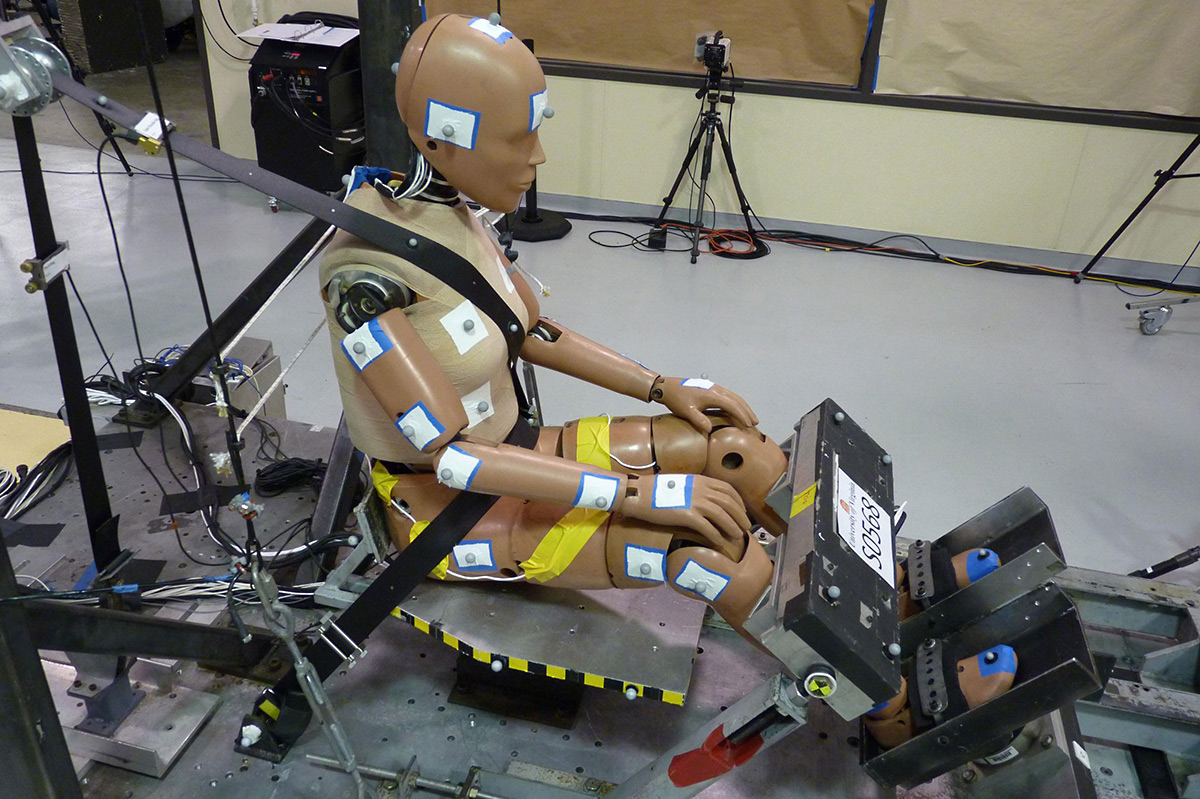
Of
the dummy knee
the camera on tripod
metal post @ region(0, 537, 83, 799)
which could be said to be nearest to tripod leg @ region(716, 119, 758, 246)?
the camera on tripod

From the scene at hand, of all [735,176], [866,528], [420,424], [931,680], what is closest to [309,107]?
[735,176]

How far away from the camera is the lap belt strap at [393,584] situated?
5.96 feet

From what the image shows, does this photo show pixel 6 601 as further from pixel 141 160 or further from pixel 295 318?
pixel 141 160

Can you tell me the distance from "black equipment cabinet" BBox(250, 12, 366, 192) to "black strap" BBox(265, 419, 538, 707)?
13.0ft

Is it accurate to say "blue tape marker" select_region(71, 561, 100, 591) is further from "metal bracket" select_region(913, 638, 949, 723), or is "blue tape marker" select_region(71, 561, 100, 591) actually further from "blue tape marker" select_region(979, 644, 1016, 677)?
"blue tape marker" select_region(979, 644, 1016, 677)

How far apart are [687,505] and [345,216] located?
84 cm

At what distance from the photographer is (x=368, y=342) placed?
64.6 inches

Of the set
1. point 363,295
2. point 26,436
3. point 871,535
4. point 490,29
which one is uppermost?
point 490,29

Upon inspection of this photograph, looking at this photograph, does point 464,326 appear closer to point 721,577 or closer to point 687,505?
point 687,505

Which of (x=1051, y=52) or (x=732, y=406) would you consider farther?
(x=1051, y=52)

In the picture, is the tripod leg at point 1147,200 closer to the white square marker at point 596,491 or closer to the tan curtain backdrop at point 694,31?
the tan curtain backdrop at point 694,31

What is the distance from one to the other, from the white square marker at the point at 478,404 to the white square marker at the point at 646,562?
0.41 m

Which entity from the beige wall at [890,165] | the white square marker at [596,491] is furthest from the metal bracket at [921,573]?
the beige wall at [890,165]

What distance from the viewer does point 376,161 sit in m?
2.51
